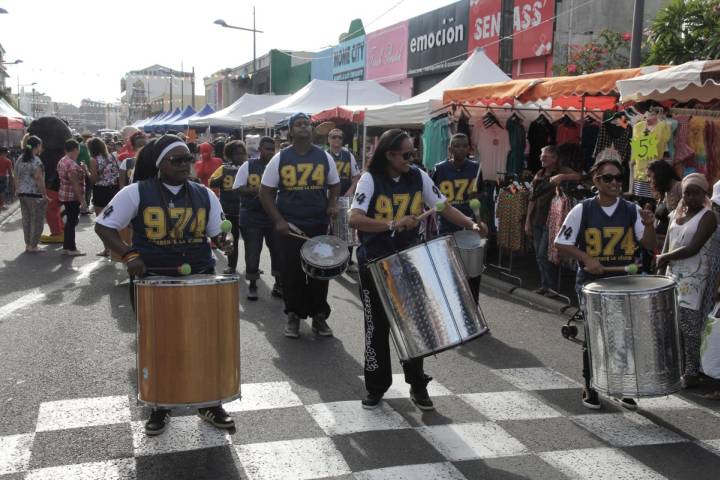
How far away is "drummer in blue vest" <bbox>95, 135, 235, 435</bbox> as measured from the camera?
455 cm

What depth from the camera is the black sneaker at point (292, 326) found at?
6.96m

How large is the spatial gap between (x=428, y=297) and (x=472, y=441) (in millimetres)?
886

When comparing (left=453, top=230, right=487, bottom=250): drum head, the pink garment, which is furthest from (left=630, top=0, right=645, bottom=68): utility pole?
(left=453, top=230, right=487, bottom=250): drum head

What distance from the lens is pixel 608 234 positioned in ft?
17.4

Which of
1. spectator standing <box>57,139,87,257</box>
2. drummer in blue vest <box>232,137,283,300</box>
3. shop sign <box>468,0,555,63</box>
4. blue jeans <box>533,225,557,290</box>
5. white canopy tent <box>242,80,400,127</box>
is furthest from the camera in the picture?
white canopy tent <box>242,80,400,127</box>

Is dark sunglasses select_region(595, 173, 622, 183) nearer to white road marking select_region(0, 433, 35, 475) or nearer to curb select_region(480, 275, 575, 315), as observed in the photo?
curb select_region(480, 275, 575, 315)

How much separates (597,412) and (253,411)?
2275 mm

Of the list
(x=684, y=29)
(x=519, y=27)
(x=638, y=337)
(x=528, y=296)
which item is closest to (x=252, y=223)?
(x=528, y=296)

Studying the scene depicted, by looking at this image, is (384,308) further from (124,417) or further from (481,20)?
(481,20)

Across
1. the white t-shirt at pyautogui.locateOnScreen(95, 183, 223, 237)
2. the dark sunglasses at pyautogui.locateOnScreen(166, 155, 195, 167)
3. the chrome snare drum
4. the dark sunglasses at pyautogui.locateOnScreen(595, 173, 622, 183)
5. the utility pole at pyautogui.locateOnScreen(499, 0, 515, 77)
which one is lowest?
the chrome snare drum

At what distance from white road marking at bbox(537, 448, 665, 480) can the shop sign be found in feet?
53.4

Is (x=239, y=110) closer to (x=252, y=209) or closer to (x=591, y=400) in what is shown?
(x=252, y=209)

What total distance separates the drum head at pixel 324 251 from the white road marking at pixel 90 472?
2.73 metres

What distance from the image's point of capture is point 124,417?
16.0 feet
